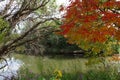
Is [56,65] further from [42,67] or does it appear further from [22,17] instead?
[22,17]

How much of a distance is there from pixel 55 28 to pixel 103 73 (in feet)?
11.1

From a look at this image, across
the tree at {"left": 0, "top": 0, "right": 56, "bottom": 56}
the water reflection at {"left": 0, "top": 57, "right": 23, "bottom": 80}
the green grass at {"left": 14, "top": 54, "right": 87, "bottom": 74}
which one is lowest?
the green grass at {"left": 14, "top": 54, "right": 87, "bottom": 74}

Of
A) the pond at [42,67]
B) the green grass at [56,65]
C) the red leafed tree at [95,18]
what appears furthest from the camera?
the green grass at [56,65]

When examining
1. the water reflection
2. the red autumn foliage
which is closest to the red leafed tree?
the red autumn foliage

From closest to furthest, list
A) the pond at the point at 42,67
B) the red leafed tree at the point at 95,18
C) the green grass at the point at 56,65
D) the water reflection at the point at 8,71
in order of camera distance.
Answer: the red leafed tree at the point at 95,18 → the water reflection at the point at 8,71 → the pond at the point at 42,67 → the green grass at the point at 56,65

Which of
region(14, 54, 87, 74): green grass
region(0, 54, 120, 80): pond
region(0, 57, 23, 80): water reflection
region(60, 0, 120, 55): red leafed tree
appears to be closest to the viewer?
region(60, 0, 120, 55): red leafed tree

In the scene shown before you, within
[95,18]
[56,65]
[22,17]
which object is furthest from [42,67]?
[56,65]

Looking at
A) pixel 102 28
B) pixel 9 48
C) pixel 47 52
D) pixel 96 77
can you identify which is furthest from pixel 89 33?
pixel 47 52

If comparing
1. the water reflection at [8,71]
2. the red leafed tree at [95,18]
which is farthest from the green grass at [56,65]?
the red leafed tree at [95,18]

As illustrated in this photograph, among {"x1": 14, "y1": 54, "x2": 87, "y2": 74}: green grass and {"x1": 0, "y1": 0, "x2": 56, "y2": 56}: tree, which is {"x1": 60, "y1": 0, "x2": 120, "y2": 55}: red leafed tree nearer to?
{"x1": 0, "y1": 0, "x2": 56, "y2": 56}: tree

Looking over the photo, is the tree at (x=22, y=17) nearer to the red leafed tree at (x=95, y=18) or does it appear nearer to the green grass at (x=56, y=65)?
the green grass at (x=56, y=65)

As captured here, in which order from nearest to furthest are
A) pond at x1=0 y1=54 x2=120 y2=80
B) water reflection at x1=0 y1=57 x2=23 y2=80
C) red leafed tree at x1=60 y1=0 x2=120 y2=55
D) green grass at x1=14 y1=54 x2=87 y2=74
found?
red leafed tree at x1=60 y1=0 x2=120 y2=55 → water reflection at x1=0 y1=57 x2=23 y2=80 → pond at x1=0 y1=54 x2=120 y2=80 → green grass at x1=14 y1=54 x2=87 y2=74

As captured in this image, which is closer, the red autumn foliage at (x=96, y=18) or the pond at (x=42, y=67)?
the red autumn foliage at (x=96, y=18)

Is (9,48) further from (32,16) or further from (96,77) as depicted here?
(96,77)
